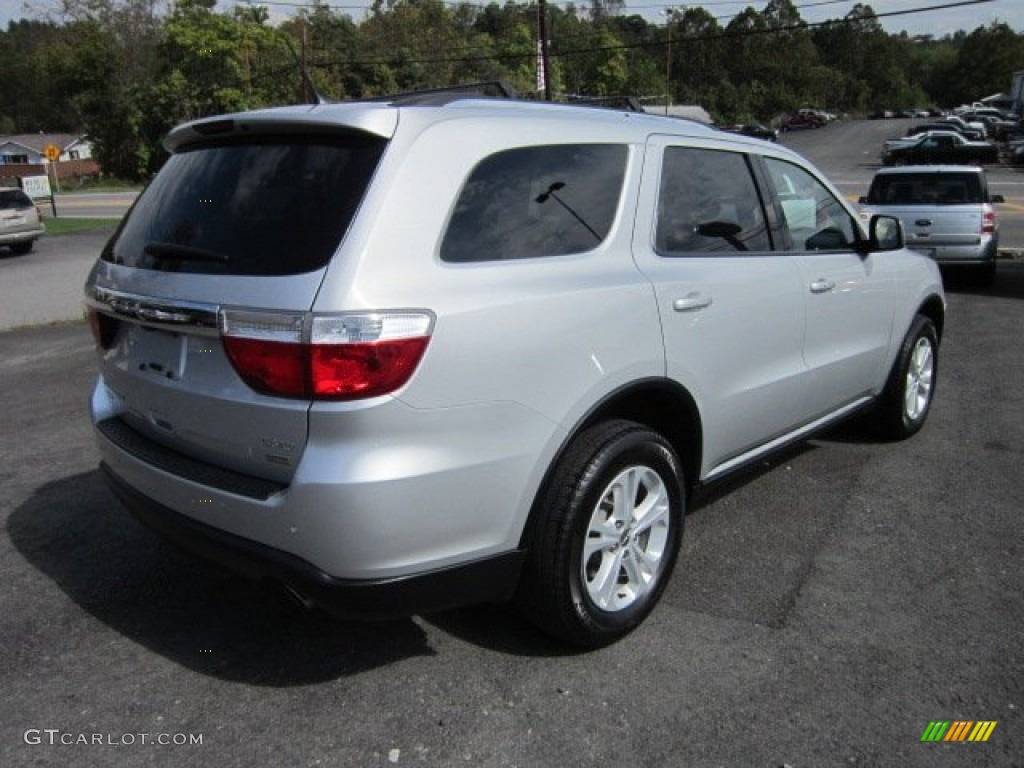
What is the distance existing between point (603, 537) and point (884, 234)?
109 inches

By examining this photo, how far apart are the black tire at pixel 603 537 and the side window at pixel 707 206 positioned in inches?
31.8

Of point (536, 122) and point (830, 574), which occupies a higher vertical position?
point (536, 122)

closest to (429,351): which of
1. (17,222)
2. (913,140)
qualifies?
(17,222)

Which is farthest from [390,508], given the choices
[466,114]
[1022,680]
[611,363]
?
[1022,680]

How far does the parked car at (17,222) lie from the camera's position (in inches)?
766

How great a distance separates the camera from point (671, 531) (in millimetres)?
3299

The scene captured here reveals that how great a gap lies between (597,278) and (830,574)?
1691 millimetres

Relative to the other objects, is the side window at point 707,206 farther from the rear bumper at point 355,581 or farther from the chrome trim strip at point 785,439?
the rear bumper at point 355,581

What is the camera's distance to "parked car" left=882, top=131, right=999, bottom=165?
76.5 feet

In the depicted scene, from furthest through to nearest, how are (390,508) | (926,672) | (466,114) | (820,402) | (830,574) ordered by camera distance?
(820,402) < (830,574) < (926,672) < (466,114) < (390,508)

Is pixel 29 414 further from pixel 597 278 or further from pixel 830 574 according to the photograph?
pixel 830 574

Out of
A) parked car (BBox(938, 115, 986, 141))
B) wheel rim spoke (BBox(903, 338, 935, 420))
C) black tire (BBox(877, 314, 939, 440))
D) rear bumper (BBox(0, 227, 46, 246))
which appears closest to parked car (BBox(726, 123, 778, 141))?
black tire (BBox(877, 314, 939, 440))

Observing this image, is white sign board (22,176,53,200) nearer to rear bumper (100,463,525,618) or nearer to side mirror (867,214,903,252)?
side mirror (867,214,903,252)

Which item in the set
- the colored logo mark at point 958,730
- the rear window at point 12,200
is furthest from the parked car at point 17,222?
the colored logo mark at point 958,730
